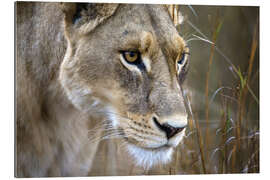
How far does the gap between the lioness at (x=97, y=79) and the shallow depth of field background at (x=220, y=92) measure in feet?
1.24

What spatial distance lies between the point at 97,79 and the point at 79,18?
0.40 metres

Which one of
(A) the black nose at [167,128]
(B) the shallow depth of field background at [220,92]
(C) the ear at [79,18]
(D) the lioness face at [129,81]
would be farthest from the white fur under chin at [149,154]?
(C) the ear at [79,18]

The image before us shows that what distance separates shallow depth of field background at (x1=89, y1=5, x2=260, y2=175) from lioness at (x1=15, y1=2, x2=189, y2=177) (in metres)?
0.38

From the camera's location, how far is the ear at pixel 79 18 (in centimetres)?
289

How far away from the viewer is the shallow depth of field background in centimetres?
345

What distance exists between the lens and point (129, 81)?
9.44ft

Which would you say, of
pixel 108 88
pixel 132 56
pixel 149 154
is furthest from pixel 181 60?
pixel 149 154

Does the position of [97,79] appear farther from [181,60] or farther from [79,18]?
[181,60]

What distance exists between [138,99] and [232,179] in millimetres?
1139

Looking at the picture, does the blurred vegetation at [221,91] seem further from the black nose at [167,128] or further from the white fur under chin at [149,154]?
the black nose at [167,128]

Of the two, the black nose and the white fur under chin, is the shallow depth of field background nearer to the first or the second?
the white fur under chin

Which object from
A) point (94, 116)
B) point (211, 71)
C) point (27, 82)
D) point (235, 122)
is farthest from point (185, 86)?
point (27, 82)
